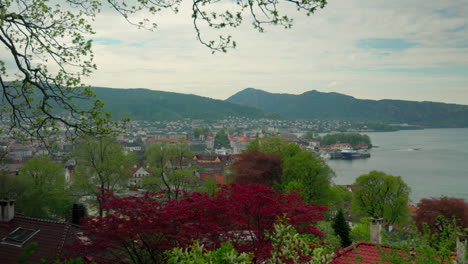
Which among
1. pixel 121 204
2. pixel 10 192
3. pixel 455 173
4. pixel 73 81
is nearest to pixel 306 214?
pixel 121 204

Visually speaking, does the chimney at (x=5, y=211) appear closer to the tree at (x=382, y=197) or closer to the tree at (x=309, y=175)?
the tree at (x=309, y=175)

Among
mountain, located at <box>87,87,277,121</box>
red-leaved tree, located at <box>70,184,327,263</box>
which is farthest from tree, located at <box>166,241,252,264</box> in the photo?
mountain, located at <box>87,87,277,121</box>

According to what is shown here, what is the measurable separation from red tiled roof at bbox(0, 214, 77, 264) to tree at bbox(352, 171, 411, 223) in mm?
18590

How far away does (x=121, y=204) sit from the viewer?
5.58m

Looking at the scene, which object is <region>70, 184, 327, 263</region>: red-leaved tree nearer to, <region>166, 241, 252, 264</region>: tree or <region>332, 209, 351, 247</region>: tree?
<region>166, 241, 252, 264</region>: tree

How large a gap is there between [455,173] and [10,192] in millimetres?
55965

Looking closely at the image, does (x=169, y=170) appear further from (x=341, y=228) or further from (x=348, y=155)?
(x=348, y=155)

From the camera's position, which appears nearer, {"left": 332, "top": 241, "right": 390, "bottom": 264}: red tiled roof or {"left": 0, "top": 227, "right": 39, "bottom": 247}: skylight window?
{"left": 332, "top": 241, "right": 390, "bottom": 264}: red tiled roof

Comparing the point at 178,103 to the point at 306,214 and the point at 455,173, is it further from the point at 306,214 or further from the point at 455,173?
the point at 306,214

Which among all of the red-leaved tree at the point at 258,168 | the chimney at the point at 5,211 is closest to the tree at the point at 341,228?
the red-leaved tree at the point at 258,168

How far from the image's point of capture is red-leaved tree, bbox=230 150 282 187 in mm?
18359

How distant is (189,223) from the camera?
5.38m

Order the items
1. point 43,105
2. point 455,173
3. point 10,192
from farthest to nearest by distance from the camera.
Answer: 1. point 455,173
2. point 10,192
3. point 43,105

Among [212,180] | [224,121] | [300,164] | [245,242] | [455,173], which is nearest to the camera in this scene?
[245,242]
